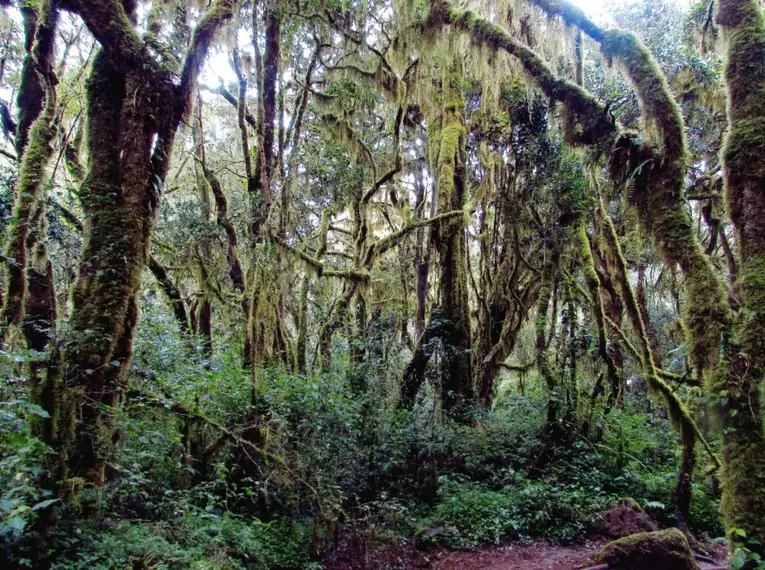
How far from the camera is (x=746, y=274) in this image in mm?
3865

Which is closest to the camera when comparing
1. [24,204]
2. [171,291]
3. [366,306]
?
[24,204]

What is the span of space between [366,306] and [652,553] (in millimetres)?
6942

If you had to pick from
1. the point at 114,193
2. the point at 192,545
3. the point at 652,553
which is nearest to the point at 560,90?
the point at 114,193

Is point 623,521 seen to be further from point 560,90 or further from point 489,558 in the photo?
point 560,90

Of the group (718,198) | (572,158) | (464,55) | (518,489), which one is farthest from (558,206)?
(518,489)

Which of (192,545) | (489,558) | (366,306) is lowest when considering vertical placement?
(489,558)

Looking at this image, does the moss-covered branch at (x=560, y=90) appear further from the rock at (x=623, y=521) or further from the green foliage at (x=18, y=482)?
the green foliage at (x=18, y=482)

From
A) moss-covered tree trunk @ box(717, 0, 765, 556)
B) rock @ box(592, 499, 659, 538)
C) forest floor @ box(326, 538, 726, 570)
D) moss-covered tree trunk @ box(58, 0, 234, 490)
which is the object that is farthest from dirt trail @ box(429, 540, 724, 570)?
moss-covered tree trunk @ box(58, 0, 234, 490)

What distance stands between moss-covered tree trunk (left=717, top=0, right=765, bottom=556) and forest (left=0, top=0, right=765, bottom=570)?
0.02m

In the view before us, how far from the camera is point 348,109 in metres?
11.5

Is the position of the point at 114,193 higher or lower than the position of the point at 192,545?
higher

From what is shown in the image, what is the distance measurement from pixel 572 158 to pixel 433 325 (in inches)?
175

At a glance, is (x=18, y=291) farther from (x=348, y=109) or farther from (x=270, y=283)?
(x=348, y=109)

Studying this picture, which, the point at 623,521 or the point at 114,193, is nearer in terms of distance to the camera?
the point at 114,193
